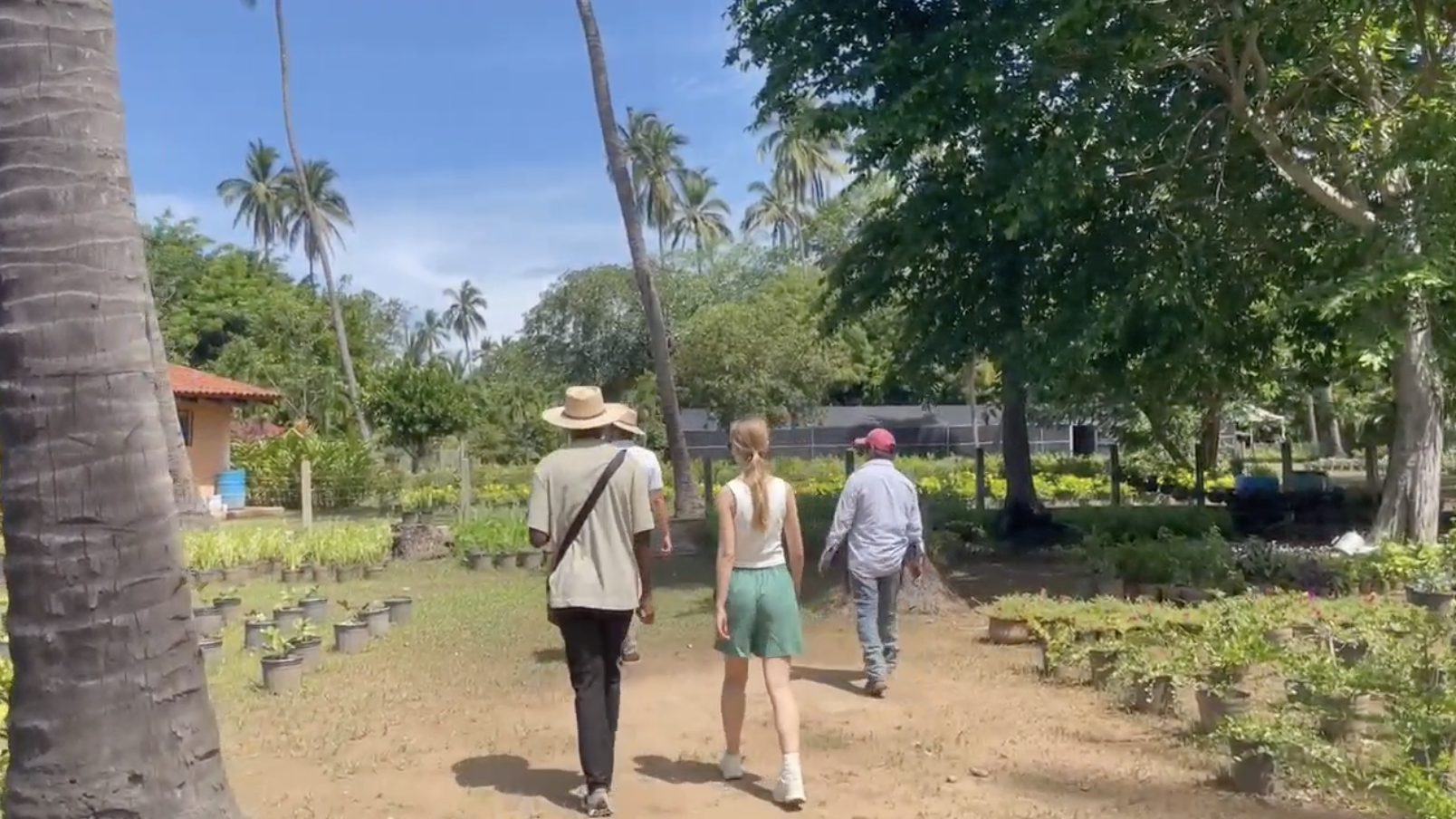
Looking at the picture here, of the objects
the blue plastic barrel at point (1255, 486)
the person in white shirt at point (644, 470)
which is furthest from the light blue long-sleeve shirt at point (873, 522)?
the blue plastic barrel at point (1255, 486)

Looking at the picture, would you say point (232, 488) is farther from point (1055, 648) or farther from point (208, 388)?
point (1055, 648)

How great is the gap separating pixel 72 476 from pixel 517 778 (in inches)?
121

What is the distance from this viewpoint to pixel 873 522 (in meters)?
7.75

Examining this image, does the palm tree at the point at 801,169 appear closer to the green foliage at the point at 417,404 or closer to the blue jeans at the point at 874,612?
the green foliage at the point at 417,404

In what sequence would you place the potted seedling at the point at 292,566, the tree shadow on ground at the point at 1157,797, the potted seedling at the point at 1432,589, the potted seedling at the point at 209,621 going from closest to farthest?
the tree shadow on ground at the point at 1157,797
the potted seedling at the point at 1432,589
the potted seedling at the point at 209,621
the potted seedling at the point at 292,566

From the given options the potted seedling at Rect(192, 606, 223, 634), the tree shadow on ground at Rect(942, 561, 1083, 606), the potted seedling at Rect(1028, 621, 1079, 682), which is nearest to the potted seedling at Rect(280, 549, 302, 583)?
the potted seedling at Rect(192, 606, 223, 634)

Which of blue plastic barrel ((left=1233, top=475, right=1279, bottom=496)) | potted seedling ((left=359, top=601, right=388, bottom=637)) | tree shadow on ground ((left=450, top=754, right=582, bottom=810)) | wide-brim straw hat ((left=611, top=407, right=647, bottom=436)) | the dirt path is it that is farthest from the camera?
blue plastic barrel ((left=1233, top=475, right=1279, bottom=496))

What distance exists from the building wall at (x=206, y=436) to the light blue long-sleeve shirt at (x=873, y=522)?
24457mm

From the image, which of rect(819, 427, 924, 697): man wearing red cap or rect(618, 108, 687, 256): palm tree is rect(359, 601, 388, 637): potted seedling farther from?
rect(618, 108, 687, 256): palm tree

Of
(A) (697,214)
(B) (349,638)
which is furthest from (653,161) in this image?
(B) (349,638)

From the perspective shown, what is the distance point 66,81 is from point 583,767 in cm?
329

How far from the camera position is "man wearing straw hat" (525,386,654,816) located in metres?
5.33

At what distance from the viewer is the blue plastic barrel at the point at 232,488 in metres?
27.1

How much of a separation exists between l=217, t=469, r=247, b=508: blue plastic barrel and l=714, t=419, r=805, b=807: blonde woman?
77.8ft
